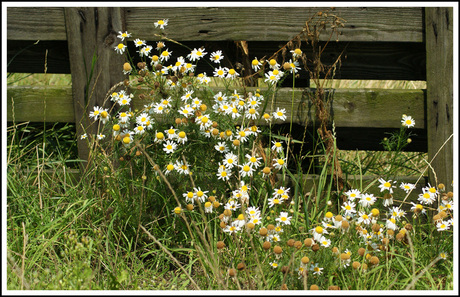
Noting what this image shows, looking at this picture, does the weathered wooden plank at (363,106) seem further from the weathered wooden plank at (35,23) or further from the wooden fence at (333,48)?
the weathered wooden plank at (35,23)

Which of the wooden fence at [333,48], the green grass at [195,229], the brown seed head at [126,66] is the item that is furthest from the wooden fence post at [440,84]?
the brown seed head at [126,66]

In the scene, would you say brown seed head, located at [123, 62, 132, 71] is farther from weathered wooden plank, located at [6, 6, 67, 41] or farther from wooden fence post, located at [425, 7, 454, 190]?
wooden fence post, located at [425, 7, 454, 190]

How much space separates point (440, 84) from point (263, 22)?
115 cm

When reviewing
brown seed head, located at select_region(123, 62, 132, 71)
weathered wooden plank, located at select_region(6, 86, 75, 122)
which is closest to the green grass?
brown seed head, located at select_region(123, 62, 132, 71)

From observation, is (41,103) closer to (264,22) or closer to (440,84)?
(264,22)

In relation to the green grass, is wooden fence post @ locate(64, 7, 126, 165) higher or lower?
higher

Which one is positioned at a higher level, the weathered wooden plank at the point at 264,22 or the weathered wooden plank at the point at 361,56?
the weathered wooden plank at the point at 264,22

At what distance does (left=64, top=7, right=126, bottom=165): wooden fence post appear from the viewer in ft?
11.2

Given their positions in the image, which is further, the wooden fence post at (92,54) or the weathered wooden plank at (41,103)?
the weathered wooden plank at (41,103)

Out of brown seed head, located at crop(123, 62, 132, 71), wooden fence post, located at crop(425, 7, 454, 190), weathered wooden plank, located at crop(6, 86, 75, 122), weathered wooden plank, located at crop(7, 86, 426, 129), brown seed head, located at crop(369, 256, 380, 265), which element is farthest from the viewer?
weathered wooden plank, located at crop(6, 86, 75, 122)

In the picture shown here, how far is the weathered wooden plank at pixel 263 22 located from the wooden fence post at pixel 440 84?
86 millimetres

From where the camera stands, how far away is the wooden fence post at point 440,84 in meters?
3.16

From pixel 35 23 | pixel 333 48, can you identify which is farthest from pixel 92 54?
pixel 333 48

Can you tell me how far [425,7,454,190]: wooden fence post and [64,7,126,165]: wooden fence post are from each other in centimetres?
195
